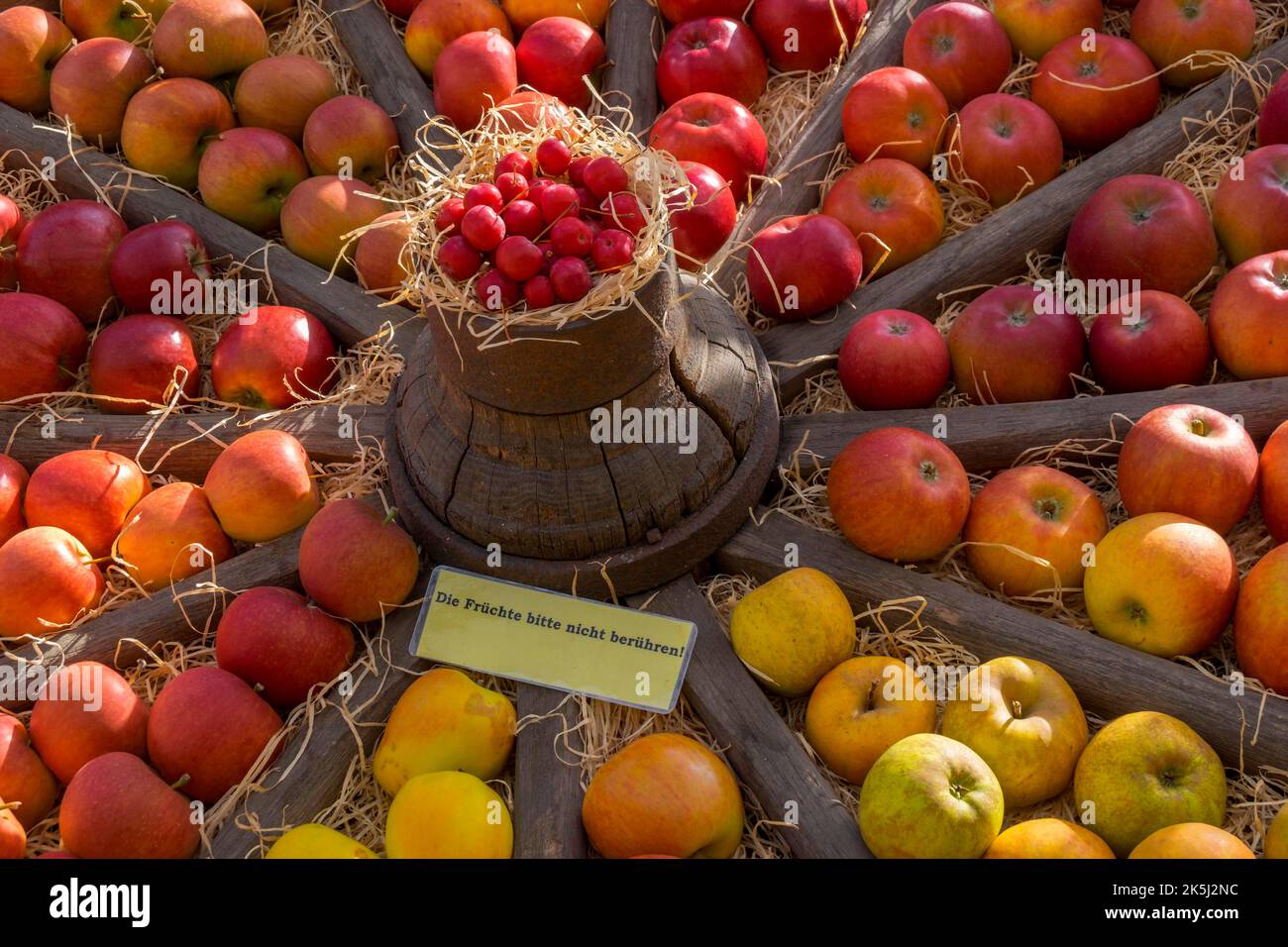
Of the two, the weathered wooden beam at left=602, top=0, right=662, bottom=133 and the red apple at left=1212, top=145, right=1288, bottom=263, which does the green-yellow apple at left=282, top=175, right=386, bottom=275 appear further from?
the red apple at left=1212, top=145, right=1288, bottom=263

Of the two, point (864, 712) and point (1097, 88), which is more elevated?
point (1097, 88)

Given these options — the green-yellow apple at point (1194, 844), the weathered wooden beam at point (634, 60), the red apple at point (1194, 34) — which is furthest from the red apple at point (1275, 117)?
the green-yellow apple at point (1194, 844)

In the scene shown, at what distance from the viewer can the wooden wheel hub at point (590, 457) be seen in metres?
2.55

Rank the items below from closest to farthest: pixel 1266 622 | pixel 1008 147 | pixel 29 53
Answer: pixel 1266 622 → pixel 1008 147 → pixel 29 53

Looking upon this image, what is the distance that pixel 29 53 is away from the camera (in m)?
3.69

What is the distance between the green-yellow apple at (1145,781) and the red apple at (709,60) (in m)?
2.23

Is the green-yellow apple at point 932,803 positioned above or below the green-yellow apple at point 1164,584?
below

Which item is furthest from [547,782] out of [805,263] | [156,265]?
[156,265]

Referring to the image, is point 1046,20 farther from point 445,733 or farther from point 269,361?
point 445,733

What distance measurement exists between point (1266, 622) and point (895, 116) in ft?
5.69

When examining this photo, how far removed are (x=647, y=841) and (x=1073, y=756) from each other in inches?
34.5

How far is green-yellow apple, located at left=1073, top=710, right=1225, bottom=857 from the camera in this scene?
7.40ft

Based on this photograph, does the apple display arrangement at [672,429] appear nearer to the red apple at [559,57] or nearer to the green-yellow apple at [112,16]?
the red apple at [559,57]
